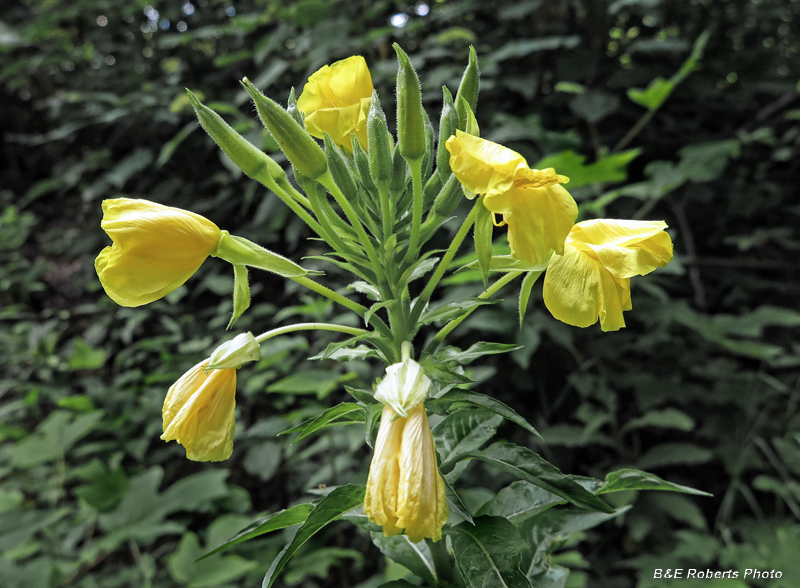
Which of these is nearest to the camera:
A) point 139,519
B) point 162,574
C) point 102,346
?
point 139,519

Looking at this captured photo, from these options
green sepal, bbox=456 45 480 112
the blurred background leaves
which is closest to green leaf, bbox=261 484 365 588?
green sepal, bbox=456 45 480 112

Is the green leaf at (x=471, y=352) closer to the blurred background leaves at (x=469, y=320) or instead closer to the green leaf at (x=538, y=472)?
the green leaf at (x=538, y=472)

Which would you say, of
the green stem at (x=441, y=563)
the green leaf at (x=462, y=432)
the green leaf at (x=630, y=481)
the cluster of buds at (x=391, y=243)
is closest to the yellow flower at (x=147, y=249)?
the cluster of buds at (x=391, y=243)

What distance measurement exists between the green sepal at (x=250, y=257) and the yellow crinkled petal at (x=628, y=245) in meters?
0.40

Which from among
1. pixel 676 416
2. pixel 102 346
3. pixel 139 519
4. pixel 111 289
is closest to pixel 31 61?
pixel 102 346

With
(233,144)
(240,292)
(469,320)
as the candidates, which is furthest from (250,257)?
(469,320)

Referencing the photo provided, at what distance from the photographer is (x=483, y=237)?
0.62 metres

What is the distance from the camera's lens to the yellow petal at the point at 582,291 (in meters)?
0.65

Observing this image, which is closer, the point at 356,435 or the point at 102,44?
the point at 356,435

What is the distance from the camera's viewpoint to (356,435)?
1.85 metres

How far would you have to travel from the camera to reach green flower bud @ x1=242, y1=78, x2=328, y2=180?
66 cm

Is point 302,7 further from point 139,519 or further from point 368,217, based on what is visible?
point 139,519

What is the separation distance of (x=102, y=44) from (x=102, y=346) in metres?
2.27

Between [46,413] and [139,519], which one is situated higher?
[139,519]
